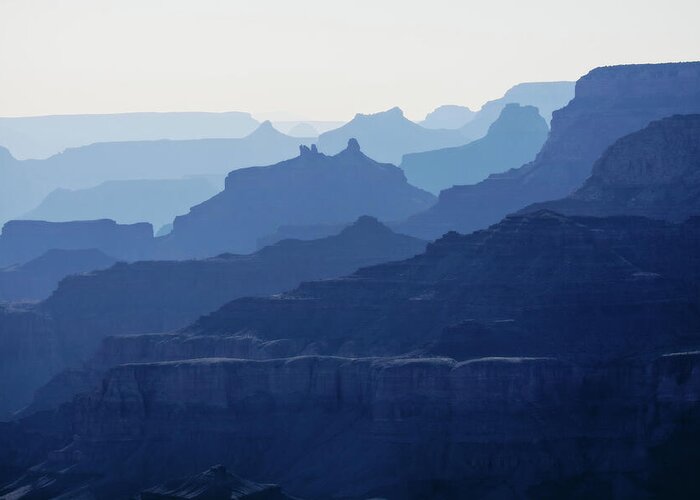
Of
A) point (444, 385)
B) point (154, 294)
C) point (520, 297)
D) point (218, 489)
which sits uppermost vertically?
point (520, 297)

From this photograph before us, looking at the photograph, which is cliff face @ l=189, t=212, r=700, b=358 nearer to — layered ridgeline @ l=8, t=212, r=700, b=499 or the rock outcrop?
layered ridgeline @ l=8, t=212, r=700, b=499

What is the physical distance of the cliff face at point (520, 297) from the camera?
122562mm

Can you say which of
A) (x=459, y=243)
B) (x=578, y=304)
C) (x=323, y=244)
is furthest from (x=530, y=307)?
(x=323, y=244)

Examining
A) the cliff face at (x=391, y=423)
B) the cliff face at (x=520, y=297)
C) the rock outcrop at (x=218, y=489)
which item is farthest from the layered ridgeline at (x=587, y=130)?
the rock outcrop at (x=218, y=489)

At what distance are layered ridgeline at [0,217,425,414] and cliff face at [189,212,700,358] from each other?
93.1ft

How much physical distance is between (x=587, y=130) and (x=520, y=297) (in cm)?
6956

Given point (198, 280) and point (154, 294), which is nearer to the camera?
point (198, 280)

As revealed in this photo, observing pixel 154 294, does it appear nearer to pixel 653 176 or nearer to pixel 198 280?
pixel 198 280

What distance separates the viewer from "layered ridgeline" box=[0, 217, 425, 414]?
171250 millimetres

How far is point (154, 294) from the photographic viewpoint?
17575cm

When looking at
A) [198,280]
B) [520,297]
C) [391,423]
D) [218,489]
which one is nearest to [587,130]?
[198,280]

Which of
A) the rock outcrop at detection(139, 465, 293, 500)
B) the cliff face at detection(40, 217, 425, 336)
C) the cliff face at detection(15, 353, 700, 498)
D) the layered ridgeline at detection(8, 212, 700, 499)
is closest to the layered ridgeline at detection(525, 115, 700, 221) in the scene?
the layered ridgeline at detection(8, 212, 700, 499)

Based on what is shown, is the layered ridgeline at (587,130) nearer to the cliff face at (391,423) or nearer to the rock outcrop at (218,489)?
the cliff face at (391,423)

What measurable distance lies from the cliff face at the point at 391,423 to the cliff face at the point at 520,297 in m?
4.99
